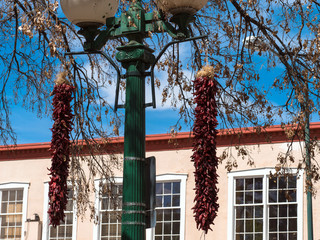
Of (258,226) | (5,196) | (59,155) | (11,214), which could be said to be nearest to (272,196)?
(258,226)

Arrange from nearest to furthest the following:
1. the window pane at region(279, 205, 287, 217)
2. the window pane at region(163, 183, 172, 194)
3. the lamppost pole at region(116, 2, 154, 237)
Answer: the lamppost pole at region(116, 2, 154, 237)
the window pane at region(279, 205, 287, 217)
the window pane at region(163, 183, 172, 194)

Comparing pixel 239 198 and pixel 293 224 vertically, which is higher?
pixel 239 198

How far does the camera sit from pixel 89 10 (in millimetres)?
6562

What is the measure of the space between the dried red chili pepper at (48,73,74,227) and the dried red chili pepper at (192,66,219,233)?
123 cm

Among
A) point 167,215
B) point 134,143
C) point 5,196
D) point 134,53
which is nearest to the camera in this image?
point 134,143

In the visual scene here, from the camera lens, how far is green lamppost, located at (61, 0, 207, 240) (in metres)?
5.88

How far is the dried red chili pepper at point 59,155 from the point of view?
5.94 metres

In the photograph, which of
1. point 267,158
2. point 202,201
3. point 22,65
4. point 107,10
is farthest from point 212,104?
point 267,158

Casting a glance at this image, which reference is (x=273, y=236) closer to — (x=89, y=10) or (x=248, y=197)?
(x=248, y=197)

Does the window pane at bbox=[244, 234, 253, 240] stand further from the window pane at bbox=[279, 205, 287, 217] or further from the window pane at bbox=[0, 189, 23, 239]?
the window pane at bbox=[0, 189, 23, 239]

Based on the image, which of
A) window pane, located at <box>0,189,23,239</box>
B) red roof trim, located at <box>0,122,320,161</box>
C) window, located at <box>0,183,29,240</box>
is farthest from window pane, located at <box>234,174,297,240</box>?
window pane, located at <box>0,189,23,239</box>

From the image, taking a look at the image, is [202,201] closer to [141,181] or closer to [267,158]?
[141,181]

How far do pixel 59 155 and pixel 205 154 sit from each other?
1371 millimetres

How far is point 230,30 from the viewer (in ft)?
36.2
